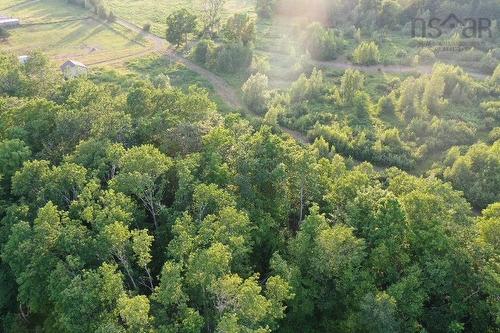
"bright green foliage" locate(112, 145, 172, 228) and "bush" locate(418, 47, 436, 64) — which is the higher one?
"bright green foliage" locate(112, 145, 172, 228)

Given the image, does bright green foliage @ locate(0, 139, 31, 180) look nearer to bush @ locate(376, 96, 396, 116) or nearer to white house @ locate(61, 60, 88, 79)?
white house @ locate(61, 60, 88, 79)

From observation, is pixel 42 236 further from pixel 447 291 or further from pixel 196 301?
pixel 447 291

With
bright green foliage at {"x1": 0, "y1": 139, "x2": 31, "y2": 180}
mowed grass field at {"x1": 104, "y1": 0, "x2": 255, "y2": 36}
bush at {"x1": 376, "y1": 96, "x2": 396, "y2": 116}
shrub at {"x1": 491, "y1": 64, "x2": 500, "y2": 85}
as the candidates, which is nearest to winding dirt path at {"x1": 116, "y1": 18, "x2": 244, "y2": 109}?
mowed grass field at {"x1": 104, "y1": 0, "x2": 255, "y2": 36}

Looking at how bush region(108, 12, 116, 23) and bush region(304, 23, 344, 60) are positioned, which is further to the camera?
bush region(108, 12, 116, 23)

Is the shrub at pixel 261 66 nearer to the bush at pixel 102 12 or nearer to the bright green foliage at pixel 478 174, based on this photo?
the bright green foliage at pixel 478 174

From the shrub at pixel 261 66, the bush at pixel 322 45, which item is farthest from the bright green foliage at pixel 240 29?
the bush at pixel 322 45

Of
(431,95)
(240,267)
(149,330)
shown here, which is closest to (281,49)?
(431,95)
